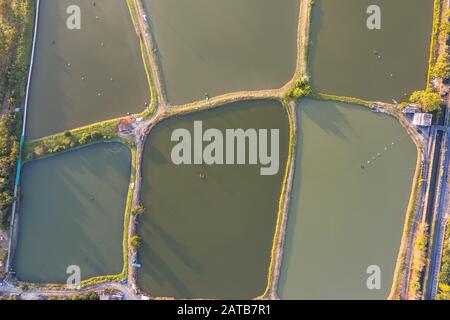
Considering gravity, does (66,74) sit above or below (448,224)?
above

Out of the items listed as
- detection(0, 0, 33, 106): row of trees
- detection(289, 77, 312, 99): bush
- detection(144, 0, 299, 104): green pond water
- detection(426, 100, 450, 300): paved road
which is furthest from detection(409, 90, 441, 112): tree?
detection(0, 0, 33, 106): row of trees

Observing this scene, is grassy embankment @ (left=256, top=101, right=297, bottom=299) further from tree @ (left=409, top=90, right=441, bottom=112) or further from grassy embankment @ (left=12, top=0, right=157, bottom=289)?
grassy embankment @ (left=12, top=0, right=157, bottom=289)

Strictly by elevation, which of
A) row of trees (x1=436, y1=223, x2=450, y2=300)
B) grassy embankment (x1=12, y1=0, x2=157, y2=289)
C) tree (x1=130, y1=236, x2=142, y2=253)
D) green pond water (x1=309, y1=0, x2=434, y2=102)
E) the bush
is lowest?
row of trees (x1=436, y1=223, x2=450, y2=300)

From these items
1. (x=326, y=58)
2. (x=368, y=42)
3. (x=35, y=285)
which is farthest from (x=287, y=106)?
(x=35, y=285)

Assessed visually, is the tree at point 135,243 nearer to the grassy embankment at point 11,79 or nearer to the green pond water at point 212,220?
the green pond water at point 212,220

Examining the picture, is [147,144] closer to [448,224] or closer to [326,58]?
[326,58]
